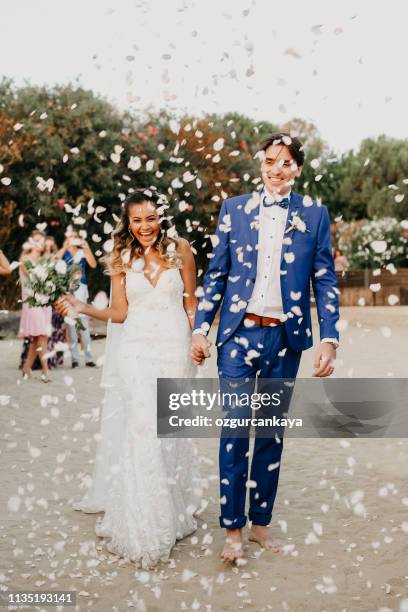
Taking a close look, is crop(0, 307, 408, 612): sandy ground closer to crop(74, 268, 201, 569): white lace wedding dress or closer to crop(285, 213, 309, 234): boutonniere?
crop(74, 268, 201, 569): white lace wedding dress

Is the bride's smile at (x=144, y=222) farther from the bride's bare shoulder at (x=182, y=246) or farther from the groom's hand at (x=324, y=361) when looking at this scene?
the groom's hand at (x=324, y=361)

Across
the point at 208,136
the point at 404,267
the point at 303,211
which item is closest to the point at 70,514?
the point at 303,211

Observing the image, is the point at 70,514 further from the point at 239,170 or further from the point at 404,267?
the point at 404,267

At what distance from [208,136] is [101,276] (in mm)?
6286

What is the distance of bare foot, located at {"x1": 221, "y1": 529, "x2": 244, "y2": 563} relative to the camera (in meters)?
4.52

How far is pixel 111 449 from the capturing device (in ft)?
17.5

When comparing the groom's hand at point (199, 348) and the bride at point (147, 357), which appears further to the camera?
the bride at point (147, 357)

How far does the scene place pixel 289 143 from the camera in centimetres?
450

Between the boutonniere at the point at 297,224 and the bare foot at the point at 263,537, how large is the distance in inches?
62.8

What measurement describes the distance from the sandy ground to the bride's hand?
1253 millimetres

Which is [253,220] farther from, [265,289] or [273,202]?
[265,289]

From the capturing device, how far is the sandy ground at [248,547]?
13.6 ft

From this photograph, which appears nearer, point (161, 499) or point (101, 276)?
point (161, 499)

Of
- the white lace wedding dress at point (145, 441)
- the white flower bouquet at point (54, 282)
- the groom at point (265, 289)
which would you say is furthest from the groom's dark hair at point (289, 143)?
the white flower bouquet at point (54, 282)
